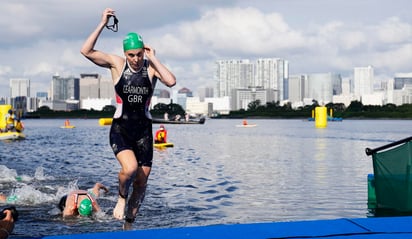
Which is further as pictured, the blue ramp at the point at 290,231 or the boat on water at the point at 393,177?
the boat on water at the point at 393,177

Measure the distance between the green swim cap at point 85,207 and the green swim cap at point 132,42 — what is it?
421cm

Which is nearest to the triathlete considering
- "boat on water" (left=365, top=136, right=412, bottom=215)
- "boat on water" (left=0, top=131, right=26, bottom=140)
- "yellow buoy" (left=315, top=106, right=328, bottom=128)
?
"boat on water" (left=365, top=136, right=412, bottom=215)

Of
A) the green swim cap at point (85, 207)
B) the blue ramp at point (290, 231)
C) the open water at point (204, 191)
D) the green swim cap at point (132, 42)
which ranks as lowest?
the open water at point (204, 191)

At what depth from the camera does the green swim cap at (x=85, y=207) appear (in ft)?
33.5

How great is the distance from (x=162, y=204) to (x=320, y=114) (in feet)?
200

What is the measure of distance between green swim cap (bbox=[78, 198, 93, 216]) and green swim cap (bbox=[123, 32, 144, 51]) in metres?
4.21

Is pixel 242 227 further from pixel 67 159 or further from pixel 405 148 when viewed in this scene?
pixel 67 159

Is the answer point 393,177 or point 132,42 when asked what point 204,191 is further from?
point 132,42

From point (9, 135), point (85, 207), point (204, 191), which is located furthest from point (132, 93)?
point (9, 135)

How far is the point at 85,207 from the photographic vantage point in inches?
402

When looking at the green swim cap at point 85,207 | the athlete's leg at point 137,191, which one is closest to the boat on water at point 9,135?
the green swim cap at point 85,207

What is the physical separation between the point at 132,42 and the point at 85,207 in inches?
171

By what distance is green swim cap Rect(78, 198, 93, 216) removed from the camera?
10219mm

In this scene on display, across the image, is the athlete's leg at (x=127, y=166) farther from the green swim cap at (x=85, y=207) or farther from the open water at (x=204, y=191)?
the green swim cap at (x=85, y=207)
